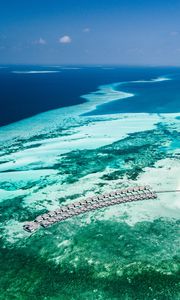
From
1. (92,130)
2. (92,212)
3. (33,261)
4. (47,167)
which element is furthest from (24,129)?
(33,261)

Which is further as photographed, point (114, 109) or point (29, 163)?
point (114, 109)

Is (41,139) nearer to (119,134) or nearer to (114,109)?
(119,134)

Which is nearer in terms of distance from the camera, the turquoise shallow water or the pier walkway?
the turquoise shallow water

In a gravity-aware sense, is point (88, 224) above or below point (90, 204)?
below

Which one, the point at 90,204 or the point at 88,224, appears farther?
the point at 90,204
